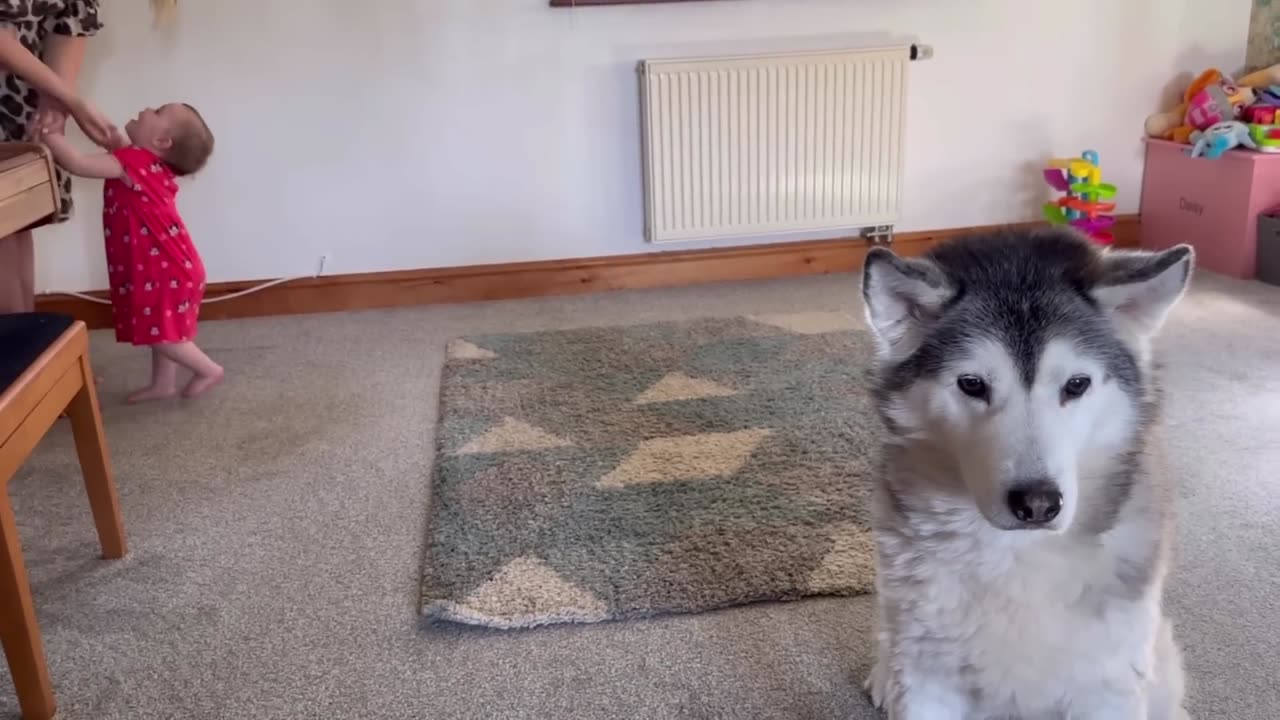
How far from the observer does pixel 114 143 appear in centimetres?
249

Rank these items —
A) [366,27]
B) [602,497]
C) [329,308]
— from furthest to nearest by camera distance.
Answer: [329,308] < [366,27] < [602,497]

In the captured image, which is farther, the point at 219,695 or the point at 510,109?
the point at 510,109

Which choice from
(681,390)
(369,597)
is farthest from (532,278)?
(369,597)

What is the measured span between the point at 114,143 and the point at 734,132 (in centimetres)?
187

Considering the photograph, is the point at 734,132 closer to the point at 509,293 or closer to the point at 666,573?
the point at 509,293

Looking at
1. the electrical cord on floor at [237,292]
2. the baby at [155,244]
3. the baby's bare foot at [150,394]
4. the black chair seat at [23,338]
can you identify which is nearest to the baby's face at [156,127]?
the baby at [155,244]

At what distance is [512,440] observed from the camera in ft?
7.16

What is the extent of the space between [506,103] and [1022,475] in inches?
108

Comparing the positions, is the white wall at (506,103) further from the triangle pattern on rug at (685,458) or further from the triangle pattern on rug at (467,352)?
the triangle pattern on rug at (685,458)

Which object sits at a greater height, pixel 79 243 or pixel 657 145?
pixel 657 145

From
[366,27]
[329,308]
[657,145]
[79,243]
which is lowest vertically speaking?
[329,308]

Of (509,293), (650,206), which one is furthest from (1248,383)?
(509,293)

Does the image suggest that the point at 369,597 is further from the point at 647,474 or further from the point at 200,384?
the point at 200,384

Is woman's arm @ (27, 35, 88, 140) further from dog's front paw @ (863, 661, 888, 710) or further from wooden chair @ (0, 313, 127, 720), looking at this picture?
dog's front paw @ (863, 661, 888, 710)
